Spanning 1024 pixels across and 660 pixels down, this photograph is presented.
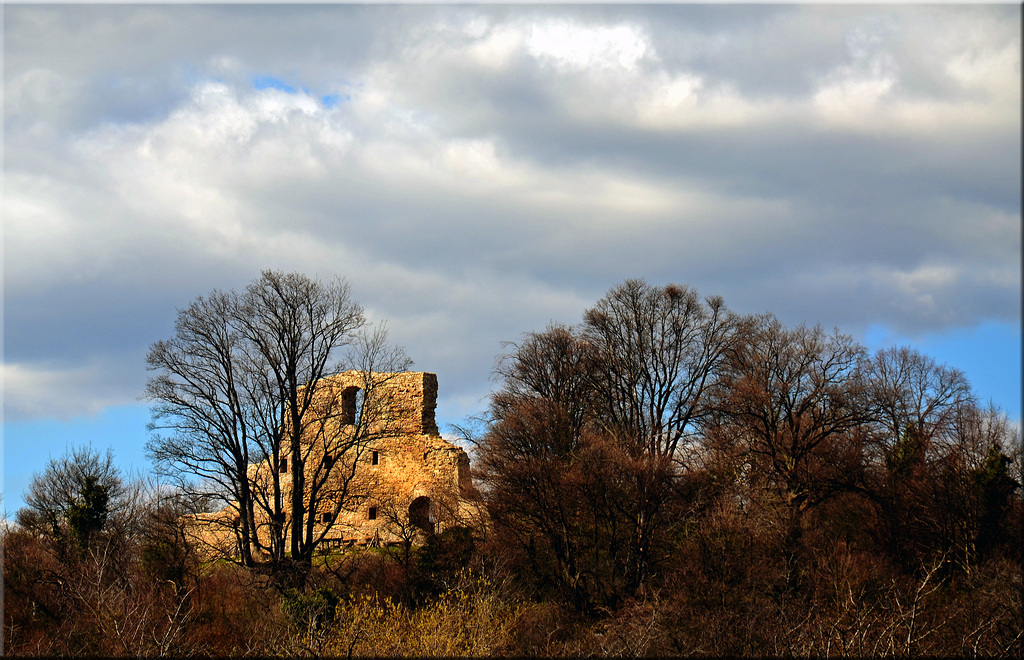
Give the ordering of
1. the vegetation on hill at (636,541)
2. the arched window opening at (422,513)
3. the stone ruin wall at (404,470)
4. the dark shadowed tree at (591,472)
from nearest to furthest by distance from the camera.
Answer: the vegetation on hill at (636,541) < the dark shadowed tree at (591,472) < the stone ruin wall at (404,470) < the arched window opening at (422,513)

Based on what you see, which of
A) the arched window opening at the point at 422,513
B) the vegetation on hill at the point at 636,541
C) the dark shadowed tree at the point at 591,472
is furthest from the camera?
the arched window opening at the point at 422,513

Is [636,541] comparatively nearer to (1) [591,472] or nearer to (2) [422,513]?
(1) [591,472]

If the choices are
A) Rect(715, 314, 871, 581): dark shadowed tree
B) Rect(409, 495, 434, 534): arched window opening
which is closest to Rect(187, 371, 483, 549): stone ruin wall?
Rect(409, 495, 434, 534): arched window opening

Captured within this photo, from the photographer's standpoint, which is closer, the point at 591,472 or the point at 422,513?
the point at 591,472

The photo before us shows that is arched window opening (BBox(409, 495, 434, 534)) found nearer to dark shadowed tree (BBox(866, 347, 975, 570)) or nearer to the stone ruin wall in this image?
the stone ruin wall

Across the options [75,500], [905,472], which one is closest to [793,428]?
[905,472]

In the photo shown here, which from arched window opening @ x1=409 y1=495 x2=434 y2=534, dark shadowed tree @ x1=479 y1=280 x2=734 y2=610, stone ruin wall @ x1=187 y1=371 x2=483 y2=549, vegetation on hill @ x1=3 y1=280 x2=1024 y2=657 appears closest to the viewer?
vegetation on hill @ x1=3 y1=280 x2=1024 y2=657

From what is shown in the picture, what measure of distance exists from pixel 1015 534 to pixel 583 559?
12.5 m

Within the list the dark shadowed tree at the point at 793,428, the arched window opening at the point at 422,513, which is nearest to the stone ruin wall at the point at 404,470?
the arched window opening at the point at 422,513

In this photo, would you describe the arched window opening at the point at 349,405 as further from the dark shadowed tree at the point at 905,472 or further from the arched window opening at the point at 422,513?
the dark shadowed tree at the point at 905,472

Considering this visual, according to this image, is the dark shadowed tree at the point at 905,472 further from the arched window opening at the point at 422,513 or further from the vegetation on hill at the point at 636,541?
the arched window opening at the point at 422,513

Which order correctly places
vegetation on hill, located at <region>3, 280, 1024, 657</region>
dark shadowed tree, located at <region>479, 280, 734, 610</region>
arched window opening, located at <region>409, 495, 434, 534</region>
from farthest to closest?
arched window opening, located at <region>409, 495, 434, 534</region> → dark shadowed tree, located at <region>479, 280, 734, 610</region> → vegetation on hill, located at <region>3, 280, 1024, 657</region>

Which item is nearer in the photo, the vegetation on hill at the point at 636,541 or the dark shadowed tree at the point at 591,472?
the vegetation on hill at the point at 636,541

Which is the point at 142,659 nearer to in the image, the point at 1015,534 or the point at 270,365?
the point at 270,365
